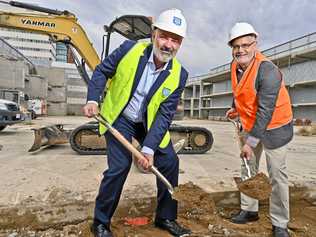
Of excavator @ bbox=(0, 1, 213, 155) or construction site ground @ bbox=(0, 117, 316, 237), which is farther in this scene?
excavator @ bbox=(0, 1, 213, 155)

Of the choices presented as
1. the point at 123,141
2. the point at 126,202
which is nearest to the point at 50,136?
the point at 126,202

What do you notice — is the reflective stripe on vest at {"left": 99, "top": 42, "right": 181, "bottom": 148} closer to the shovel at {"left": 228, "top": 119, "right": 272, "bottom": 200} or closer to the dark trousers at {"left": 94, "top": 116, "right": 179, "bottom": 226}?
the dark trousers at {"left": 94, "top": 116, "right": 179, "bottom": 226}

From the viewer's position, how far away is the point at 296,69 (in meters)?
29.1

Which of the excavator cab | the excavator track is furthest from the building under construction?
the excavator cab

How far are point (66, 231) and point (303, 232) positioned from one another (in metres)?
2.14

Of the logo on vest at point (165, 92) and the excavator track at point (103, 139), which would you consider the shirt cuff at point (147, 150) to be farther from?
the excavator track at point (103, 139)

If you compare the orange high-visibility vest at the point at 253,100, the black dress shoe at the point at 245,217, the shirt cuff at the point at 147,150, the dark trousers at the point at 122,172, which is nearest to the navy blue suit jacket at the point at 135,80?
the shirt cuff at the point at 147,150

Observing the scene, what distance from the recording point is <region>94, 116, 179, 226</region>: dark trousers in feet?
7.90

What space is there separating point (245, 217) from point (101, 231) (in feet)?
4.79

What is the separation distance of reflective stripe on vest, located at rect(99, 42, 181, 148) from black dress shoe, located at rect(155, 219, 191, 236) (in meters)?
0.69

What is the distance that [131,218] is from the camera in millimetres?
3018

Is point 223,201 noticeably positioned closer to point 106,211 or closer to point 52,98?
point 106,211

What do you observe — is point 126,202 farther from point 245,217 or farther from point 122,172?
point 245,217

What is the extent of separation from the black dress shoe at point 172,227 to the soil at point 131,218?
0.05 meters
